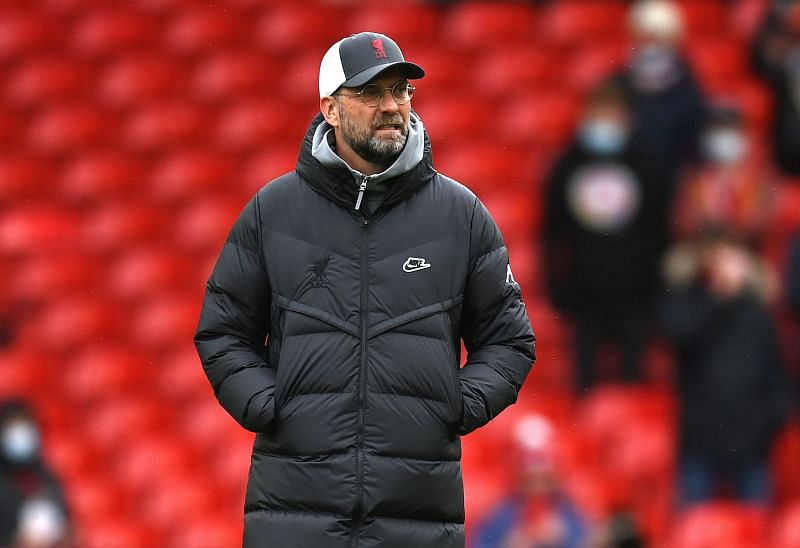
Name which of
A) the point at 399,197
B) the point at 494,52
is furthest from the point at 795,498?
the point at 399,197

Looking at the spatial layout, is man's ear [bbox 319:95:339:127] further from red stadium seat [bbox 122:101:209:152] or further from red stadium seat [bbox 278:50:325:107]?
red stadium seat [bbox 122:101:209:152]

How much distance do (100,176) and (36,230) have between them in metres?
0.46

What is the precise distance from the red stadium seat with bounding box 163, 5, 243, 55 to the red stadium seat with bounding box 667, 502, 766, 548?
3.77m

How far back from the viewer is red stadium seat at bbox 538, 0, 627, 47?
306 inches

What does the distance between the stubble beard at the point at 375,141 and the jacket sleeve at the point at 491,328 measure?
0.60 feet

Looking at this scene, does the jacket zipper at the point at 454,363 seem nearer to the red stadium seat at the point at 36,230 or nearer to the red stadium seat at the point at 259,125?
the red stadium seat at the point at 259,125

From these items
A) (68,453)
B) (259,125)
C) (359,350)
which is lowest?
(68,453)

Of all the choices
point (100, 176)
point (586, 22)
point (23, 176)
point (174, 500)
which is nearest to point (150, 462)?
point (174, 500)

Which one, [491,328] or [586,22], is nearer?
[491,328]

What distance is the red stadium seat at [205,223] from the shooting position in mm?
8383

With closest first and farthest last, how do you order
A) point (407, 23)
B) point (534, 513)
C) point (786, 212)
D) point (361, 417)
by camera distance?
point (361, 417), point (534, 513), point (786, 212), point (407, 23)

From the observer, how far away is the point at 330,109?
288cm

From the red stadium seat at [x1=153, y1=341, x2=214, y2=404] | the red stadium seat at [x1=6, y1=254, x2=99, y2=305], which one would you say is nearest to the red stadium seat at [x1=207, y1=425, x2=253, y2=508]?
the red stadium seat at [x1=153, y1=341, x2=214, y2=404]

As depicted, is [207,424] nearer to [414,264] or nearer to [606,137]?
[606,137]
